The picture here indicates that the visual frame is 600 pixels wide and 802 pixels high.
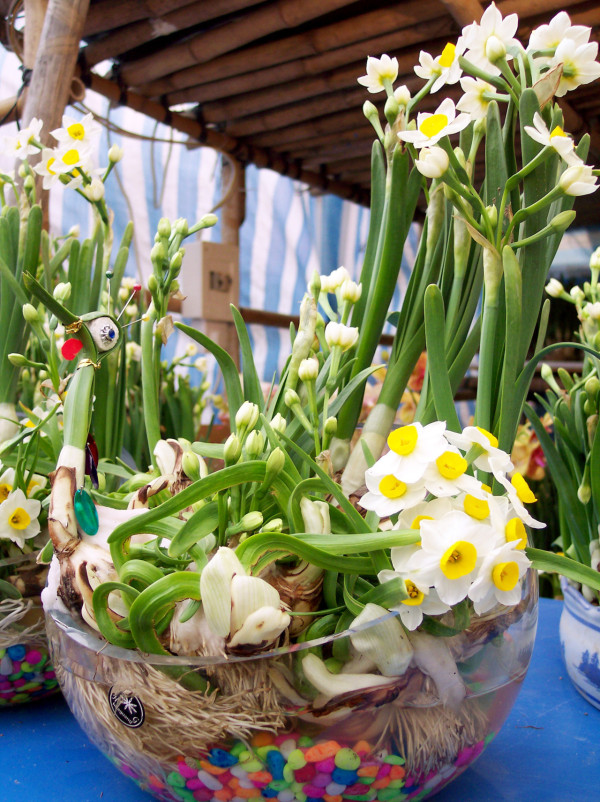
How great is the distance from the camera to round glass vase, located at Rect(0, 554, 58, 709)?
0.50 meters

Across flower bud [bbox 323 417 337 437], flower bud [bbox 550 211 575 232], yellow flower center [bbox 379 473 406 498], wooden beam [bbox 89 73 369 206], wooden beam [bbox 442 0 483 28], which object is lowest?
yellow flower center [bbox 379 473 406 498]

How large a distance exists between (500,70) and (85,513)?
37cm

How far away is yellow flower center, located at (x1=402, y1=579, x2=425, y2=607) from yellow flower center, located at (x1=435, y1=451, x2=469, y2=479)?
0.19 ft

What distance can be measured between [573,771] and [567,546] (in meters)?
0.24

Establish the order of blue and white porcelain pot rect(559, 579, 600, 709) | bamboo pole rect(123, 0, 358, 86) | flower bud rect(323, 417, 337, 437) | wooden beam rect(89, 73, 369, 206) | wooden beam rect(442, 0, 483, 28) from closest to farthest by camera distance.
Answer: flower bud rect(323, 417, 337, 437)
blue and white porcelain pot rect(559, 579, 600, 709)
wooden beam rect(442, 0, 483, 28)
bamboo pole rect(123, 0, 358, 86)
wooden beam rect(89, 73, 369, 206)

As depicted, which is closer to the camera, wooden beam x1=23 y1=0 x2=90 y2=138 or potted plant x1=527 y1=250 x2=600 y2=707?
potted plant x1=527 y1=250 x2=600 y2=707

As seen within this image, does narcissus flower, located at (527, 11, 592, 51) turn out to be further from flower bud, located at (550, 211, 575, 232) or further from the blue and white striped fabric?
the blue and white striped fabric

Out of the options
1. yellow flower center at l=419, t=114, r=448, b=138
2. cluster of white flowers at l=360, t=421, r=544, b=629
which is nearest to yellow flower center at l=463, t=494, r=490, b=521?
cluster of white flowers at l=360, t=421, r=544, b=629

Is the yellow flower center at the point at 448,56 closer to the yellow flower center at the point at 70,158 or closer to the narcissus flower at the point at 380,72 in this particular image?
the narcissus flower at the point at 380,72

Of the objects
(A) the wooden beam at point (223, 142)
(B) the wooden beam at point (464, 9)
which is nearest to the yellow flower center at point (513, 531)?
(B) the wooden beam at point (464, 9)

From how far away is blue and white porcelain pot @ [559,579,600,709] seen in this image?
53 cm

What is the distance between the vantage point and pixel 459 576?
0.32 m

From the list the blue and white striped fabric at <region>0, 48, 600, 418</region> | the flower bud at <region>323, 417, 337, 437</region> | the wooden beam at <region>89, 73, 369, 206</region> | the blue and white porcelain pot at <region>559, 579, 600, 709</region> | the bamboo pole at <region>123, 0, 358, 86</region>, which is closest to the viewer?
the flower bud at <region>323, 417, 337, 437</region>

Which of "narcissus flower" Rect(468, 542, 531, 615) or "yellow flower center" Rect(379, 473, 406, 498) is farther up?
Answer: "yellow flower center" Rect(379, 473, 406, 498)
